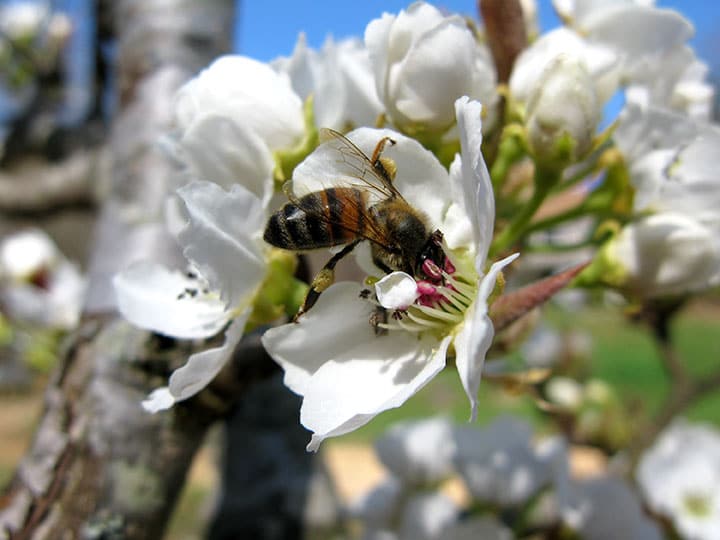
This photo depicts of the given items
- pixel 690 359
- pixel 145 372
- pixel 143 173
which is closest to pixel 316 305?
pixel 145 372

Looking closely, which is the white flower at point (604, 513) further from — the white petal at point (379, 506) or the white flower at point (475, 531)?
the white petal at point (379, 506)

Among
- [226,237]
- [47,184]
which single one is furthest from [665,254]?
[47,184]

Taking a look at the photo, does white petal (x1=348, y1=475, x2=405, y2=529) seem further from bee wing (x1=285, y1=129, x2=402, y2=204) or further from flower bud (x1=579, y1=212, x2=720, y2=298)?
bee wing (x1=285, y1=129, x2=402, y2=204)

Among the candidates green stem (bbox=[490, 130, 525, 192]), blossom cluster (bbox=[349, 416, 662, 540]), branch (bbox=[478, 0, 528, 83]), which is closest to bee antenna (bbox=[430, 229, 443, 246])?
green stem (bbox=[490, 130, 525, 192])

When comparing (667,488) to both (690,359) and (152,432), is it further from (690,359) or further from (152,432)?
(690,359)

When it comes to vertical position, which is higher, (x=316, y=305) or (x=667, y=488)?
(x=316, y=305)

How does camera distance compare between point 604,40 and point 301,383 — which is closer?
point 301,383

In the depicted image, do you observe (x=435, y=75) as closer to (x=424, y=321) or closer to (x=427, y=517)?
(x=424, y=321)
